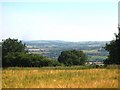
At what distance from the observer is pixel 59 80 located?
8.68 m

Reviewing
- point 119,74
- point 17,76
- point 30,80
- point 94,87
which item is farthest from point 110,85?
point 17,76

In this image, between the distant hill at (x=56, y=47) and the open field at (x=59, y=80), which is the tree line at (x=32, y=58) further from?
the open field at (x=59, y=80)

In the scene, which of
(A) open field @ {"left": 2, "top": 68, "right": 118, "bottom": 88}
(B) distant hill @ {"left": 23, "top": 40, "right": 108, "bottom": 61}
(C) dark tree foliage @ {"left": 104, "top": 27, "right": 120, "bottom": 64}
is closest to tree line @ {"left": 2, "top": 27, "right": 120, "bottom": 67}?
(C) dark tree foliage @ {"left": 104, "top": 27, "right": 120, "bottom": 64}

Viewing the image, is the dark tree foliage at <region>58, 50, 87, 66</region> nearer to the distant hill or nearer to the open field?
the distant hill

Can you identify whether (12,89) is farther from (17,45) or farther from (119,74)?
(17,45)

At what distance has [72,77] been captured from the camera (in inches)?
361

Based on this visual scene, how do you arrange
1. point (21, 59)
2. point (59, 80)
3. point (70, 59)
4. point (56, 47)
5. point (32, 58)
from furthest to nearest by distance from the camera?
point (70, 59), point (56, 47), point (32, 58), point (21, 59), point (59, 80)

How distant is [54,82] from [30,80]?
858 millimetres

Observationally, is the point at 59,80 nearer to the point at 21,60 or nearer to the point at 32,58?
→ the point at 21,60

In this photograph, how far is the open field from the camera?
807cm

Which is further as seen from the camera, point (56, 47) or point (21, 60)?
point (56, 47)

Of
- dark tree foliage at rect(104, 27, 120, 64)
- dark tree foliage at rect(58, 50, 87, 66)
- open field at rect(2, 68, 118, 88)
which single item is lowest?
dark tree foliage at rect(58, 50, 87, 66)

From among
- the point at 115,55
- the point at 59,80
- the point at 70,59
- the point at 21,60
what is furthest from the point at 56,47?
the point at 59,80

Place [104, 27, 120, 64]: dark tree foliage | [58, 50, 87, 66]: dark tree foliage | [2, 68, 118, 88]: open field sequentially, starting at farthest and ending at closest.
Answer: [58, 50, 87, 66]: dark tree foliage → [104, 27, 120, 64]: dark tree foliage → [2, 68, 118, 88]: open field
